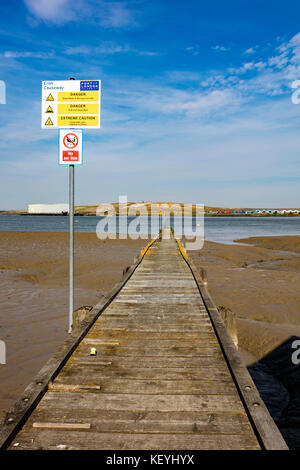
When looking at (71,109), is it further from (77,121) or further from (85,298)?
(85,298)

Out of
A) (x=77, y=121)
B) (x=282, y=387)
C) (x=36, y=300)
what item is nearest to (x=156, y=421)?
(x=282, y=387)

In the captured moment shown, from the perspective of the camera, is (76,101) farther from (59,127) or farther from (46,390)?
(46,390)

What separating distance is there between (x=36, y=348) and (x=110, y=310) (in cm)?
252

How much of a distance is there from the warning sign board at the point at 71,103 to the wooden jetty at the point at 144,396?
3581 millimetres

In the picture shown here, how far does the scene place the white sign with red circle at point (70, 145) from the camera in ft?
19.6

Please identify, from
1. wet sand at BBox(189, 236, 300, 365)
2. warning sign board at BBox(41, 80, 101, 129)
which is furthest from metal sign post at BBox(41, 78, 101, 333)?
wet sand at BBox(189, 236, 300, 365)

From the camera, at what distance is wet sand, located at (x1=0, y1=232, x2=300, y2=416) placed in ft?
25.0

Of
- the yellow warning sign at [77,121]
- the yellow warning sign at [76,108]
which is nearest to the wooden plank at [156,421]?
the yellow warning sign at [77,121]

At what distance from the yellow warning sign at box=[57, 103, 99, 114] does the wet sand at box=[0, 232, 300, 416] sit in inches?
200

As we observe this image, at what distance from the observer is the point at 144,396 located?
3.34 m

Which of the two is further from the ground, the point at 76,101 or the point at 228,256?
the point at 76,101

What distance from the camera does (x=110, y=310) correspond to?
6.51m
